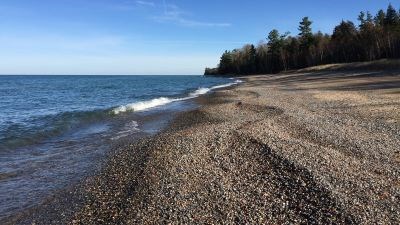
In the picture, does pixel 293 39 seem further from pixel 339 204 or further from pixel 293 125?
pixel 339 204

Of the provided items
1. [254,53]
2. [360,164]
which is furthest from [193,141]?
[254,53]

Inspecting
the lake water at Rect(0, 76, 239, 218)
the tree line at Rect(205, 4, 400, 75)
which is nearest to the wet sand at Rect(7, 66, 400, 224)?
the lake water at Rect(0, 76, 239, 218)

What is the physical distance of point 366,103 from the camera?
23078 millimetres

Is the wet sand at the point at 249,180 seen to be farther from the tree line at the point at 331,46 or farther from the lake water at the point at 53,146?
the tree line at the point at 331,46

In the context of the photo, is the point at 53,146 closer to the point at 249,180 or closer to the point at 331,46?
the point at 249,180

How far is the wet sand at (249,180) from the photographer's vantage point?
7.91 meters

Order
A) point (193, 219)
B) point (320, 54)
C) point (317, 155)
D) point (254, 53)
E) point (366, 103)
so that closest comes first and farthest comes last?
point (193, 219) → point (317, 155) → point (366, 103) → point (320, 54) → point (254, 53)

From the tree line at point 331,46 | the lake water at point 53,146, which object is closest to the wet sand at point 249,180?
the lake water at point 53,146

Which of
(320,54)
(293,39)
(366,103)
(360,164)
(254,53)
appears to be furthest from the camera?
(254,53)

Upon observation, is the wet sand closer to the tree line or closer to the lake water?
the lake water

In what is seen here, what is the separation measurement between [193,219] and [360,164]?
5.46 m

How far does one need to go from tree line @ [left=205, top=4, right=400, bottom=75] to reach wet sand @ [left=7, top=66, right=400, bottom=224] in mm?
73317

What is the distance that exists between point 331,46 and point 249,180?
→ 95.7 metres

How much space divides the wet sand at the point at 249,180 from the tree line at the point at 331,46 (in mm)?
73317
